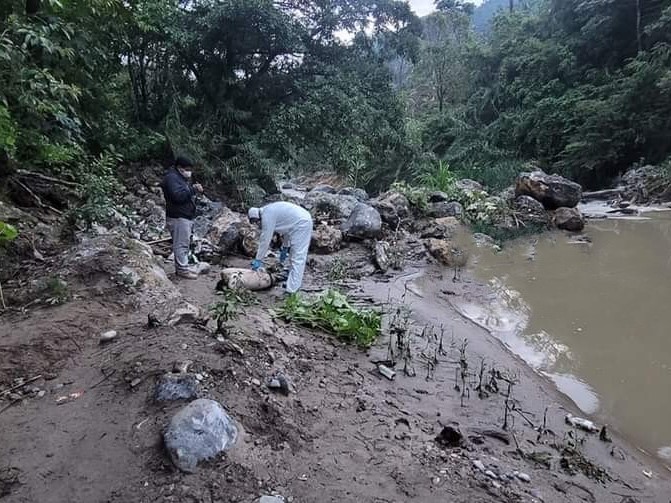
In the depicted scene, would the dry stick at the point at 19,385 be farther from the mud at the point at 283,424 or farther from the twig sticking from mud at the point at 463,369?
the twig sticking from mud at the point at 463,369

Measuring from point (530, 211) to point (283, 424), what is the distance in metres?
9.87

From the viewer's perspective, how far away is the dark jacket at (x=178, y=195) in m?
5.45

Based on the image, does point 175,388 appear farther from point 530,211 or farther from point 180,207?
point 530,211

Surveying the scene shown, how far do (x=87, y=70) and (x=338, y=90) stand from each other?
5.73m

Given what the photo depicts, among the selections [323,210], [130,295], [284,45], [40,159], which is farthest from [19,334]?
[284,45]

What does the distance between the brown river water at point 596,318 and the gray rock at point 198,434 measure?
271 cm

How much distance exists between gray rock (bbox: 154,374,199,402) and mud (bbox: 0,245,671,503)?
54 millimetres

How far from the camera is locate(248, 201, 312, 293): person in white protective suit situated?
5.33 meters

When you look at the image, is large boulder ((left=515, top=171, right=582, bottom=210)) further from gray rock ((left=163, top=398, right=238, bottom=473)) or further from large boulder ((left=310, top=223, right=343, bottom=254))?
gray rock ((left=163, top=398, right=238, bottom=473))

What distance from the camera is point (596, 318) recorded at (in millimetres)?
5293

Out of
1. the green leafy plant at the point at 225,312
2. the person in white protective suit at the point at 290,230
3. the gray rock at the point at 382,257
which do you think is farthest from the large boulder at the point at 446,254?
the green leafy plant at the point at 225,312

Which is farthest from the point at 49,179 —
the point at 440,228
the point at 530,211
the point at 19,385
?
the point at 530,211

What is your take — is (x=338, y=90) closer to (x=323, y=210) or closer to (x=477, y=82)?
(x=323, y=210)

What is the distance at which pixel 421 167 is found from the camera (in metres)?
15.4
